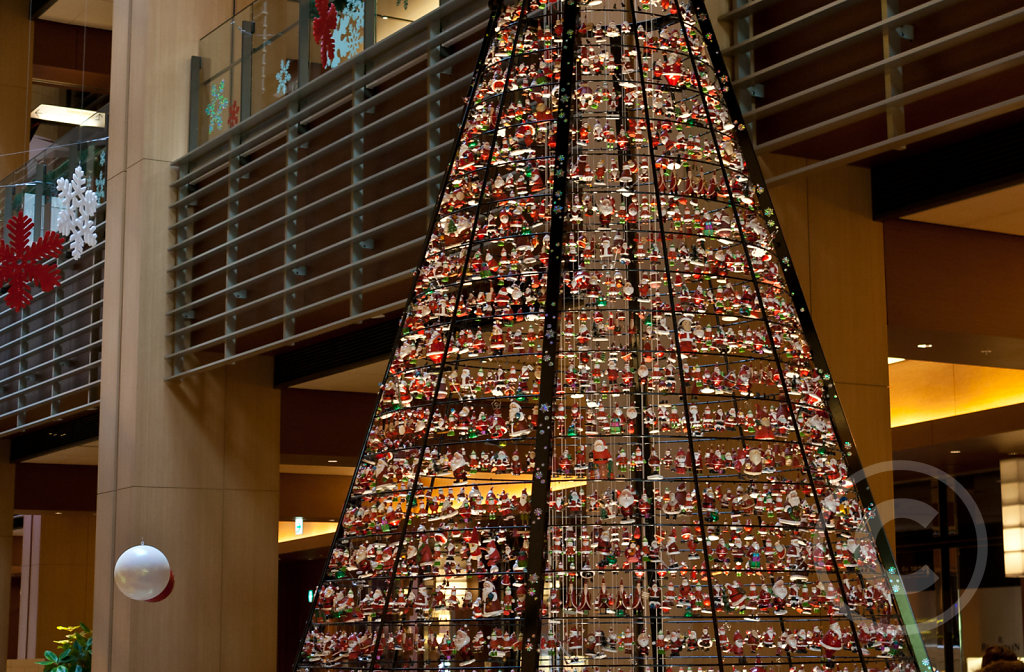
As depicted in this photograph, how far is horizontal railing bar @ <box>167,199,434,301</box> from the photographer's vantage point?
6.10 metres

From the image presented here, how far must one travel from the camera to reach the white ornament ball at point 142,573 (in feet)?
22.6

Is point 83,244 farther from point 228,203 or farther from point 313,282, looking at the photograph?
point 313,282

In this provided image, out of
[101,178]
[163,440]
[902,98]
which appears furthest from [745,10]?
[101,178]

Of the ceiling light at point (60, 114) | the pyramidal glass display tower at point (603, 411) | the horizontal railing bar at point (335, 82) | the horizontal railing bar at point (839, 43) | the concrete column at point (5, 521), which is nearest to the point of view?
the pyramidal glass display tower at point (603, 411)

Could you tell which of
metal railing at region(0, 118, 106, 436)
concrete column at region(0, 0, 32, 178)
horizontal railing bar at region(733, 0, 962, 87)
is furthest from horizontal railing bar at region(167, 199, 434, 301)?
concrete column at region(0, 0, 32, 178)

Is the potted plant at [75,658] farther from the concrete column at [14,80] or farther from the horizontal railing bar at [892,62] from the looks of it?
the horizontal railing bar at [892,62]

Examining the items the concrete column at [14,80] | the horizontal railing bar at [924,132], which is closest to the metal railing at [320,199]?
the horizontal railing bar at [924,132]

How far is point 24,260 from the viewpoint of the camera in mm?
9328

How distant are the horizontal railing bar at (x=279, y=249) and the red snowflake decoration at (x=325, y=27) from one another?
0.87 metres

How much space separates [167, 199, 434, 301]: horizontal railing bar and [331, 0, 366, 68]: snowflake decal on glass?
83 centimetres

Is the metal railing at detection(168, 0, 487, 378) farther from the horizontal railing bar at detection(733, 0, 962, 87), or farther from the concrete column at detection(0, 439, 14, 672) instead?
the concrete column at detection(0, 439, 14, 672)

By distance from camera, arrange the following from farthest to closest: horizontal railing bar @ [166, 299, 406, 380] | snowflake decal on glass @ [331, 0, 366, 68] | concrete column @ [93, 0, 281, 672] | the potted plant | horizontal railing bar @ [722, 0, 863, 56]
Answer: the potted plant → concrete column @ [93, 0, 281, 672] → snowflake decal on glass @ [331, 0, 366, 68] → horizontal railing bar @ [166, 299, 406, 380] → horizontal railing bar @ [722, 0, 863, 56]

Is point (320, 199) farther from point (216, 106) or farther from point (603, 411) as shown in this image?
point (603, 411)

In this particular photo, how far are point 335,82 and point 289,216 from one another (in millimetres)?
725
